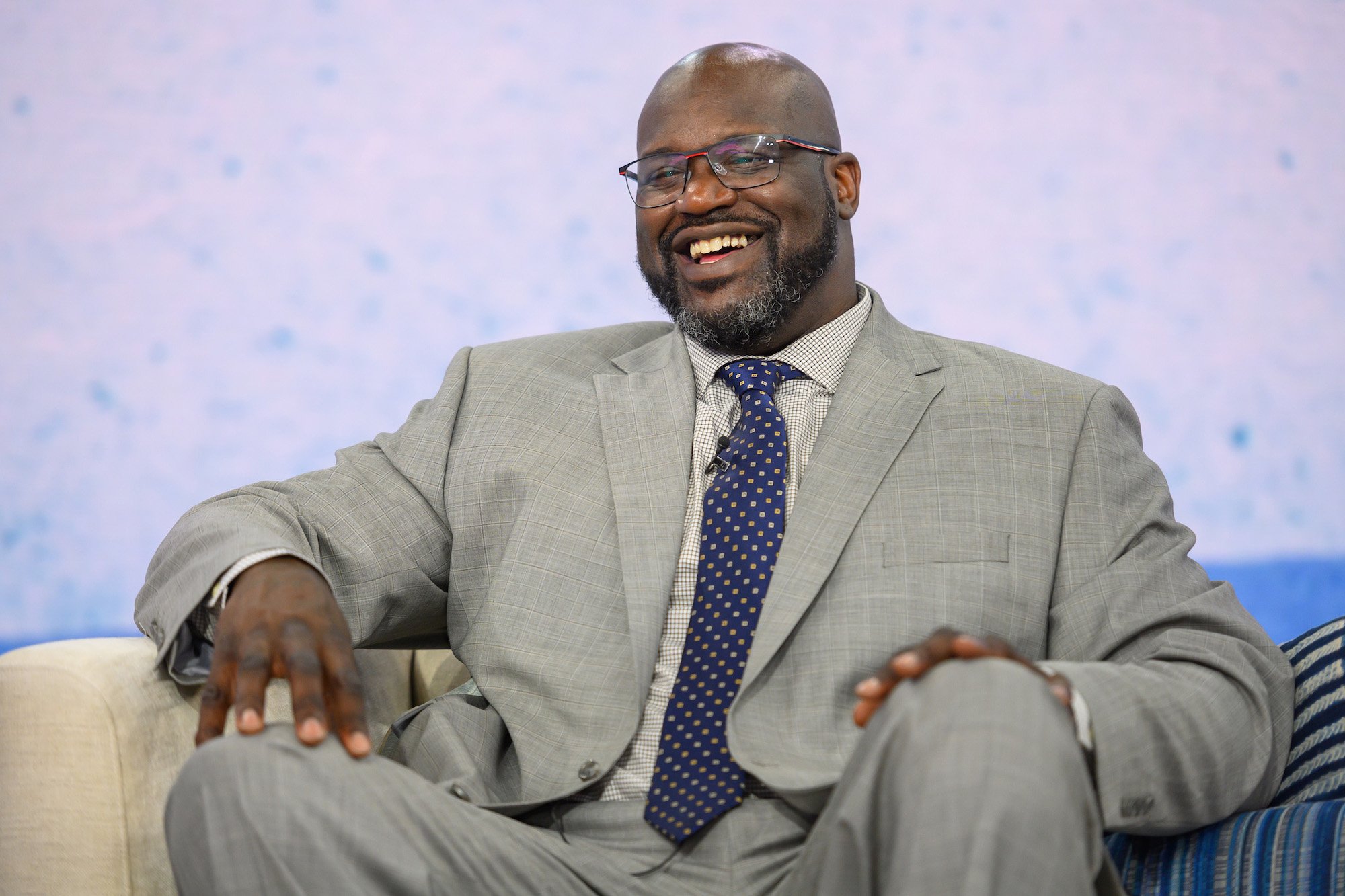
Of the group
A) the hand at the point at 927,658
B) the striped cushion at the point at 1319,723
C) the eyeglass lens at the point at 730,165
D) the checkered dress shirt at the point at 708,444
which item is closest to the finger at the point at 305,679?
the checkered dress shirt at the point at 708,444

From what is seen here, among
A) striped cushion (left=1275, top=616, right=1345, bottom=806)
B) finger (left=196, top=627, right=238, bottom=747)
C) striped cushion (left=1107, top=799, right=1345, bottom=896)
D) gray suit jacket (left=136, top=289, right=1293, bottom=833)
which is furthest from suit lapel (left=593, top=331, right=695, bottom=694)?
striped cushion (left=1275, top=616, right=1345, bottom=806)

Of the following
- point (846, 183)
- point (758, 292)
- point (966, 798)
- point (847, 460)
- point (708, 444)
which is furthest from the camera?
point (846, 183)

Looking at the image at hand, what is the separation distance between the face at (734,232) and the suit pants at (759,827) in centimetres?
73

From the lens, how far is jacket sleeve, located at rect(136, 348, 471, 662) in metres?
1.36

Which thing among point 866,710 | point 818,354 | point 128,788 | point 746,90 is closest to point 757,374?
point 818,354

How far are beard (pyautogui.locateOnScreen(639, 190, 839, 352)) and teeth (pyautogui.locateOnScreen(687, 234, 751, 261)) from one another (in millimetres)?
25

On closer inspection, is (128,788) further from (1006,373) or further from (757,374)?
(1006,373)

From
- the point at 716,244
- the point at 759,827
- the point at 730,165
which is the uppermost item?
the point at 730,165

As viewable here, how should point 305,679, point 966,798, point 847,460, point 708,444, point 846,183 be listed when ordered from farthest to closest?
point 846,183, point 708,444, point 847,460, point 305,679, point 966,798

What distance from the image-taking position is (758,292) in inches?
67.5

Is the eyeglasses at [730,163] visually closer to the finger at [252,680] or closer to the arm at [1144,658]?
the arm at [1144,658]

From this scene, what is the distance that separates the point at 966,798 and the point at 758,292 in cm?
97

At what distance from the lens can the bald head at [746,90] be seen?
1.77m

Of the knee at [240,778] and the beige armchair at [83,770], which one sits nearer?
the knee at [240,778]
